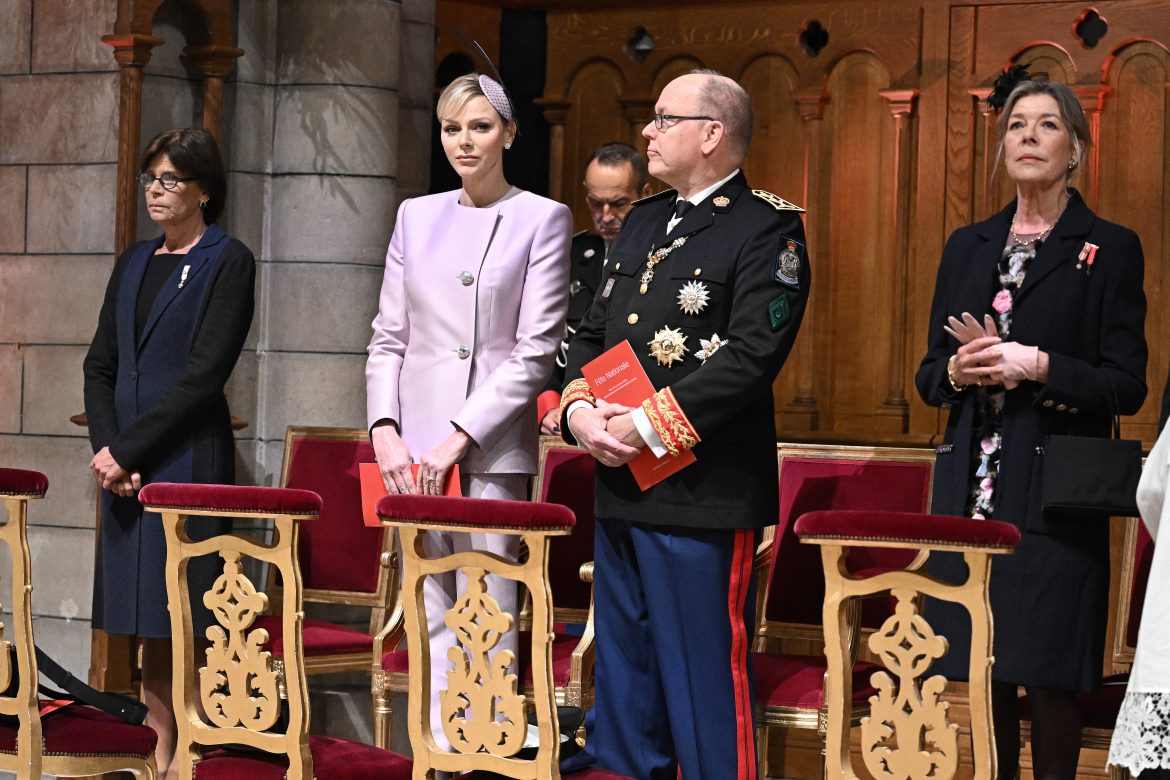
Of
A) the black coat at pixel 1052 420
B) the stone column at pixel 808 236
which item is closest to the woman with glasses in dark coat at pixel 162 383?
the black coat at pixel 1052 420

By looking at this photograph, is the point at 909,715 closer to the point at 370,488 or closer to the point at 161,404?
the point at 370,488

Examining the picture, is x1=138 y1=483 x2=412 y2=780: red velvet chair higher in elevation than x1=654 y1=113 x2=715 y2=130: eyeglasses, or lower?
lower

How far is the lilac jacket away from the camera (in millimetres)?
3627

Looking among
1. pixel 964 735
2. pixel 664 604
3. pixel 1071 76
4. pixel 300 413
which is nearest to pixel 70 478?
pixel 300 413

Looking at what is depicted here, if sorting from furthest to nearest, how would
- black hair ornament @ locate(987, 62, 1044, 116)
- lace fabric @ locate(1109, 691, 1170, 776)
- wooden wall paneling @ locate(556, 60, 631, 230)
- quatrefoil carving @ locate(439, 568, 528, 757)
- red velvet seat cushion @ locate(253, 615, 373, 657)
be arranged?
wooden wall paneling @ locate(556, 60, 631, 230)
red velvet seat cushion @ locate(253, 615, 373, 657)
black hair ornament @ locate(987, 62, 1044, 116)
quatrefoil carving @ locate(439, 568, 528, 757)
lace fabric @ locate(1109, 691, 1170, 776)

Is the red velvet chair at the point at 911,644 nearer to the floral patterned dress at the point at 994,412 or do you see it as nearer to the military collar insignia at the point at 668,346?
the military collar insignia at the point at 668,346

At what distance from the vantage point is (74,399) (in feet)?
15.8

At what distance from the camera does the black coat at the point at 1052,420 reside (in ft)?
10.8

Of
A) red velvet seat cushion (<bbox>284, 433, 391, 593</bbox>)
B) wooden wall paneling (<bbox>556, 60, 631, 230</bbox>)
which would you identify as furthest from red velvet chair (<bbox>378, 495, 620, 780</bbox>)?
wooden wall paneling (<bbox>556, 60, 631, 230</bbox>)

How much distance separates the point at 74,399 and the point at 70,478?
225 millimetres

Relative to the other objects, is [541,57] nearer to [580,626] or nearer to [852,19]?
[852,19]

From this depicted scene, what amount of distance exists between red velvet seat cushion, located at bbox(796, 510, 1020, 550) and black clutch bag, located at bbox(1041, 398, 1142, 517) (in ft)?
1.61

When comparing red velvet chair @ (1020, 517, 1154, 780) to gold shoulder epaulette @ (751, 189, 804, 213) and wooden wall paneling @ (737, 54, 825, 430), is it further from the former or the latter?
wooden wall paneling @ (737, 54, 825, 430)

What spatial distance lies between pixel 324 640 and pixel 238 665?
3.52ft
